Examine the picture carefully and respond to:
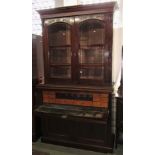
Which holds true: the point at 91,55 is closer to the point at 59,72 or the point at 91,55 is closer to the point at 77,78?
the point at 77,78

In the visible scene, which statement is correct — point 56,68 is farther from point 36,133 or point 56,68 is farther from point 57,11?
point 36,133

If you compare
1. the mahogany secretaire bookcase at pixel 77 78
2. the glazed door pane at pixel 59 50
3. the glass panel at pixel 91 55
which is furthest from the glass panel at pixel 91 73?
the glazed door pane at pixel 59 50

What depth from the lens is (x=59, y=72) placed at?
2.91m

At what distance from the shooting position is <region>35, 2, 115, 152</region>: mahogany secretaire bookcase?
8.06ft

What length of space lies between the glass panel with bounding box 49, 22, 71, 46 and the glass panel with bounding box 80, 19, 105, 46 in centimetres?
24

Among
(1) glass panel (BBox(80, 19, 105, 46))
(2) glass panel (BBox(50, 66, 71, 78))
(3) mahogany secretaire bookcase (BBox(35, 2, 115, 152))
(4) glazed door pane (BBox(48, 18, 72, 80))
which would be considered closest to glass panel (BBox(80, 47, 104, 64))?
(3) mahogany secretaire bookcase (BBox(35, 2, 115, 152))

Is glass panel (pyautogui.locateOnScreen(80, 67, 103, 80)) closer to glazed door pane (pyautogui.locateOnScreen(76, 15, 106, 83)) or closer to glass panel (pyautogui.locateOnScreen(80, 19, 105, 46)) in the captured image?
glazed door pane (pyautogui.locateOnScreen(76, 15, 106, 83))

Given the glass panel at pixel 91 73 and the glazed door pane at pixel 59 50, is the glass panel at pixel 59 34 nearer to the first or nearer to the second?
the glazed door pane at pixel 59 50

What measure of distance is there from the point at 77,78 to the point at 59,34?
83 cm

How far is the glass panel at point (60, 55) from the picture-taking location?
2.82 m

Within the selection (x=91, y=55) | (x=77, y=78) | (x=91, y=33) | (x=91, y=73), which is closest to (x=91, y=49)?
(x=91, y=55)

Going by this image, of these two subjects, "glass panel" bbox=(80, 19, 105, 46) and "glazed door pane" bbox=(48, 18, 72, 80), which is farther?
"glazed door pane" bbox=(48, 18, 72, 80)
